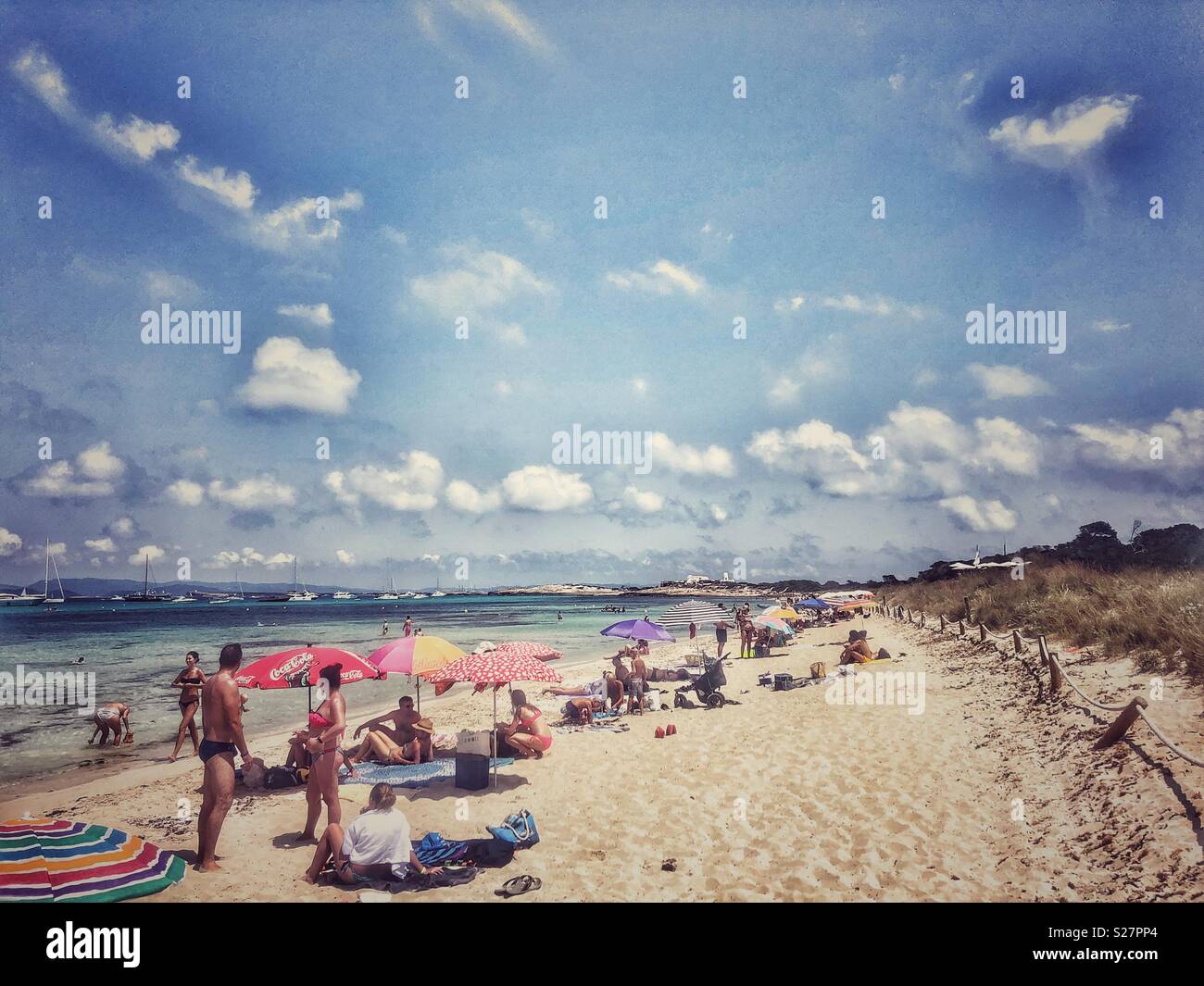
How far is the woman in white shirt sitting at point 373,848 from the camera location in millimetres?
5543

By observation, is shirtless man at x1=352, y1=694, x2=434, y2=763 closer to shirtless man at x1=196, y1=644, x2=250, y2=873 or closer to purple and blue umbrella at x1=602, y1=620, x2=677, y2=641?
shirtless man at x1=196, y1=644, x2=250, y2=873

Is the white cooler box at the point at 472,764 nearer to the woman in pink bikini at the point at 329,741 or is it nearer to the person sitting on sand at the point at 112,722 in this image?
the woman in pink bikini at the point at 329,741

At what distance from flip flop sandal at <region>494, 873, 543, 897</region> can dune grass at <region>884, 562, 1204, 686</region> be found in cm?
927

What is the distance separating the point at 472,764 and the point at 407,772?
1.46 meters

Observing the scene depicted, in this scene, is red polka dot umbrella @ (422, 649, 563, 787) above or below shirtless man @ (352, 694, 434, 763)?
above

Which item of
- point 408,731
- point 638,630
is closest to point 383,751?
point 408,731

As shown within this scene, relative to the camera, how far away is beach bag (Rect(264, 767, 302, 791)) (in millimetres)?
8398

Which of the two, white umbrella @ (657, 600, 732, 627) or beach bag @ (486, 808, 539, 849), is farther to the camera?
white umbrella @ (657, 600, 732, 627)

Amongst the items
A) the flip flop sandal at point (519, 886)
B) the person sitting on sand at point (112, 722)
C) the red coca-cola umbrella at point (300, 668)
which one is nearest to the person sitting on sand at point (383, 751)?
the red coca-cola umbrella at point (300, 668)

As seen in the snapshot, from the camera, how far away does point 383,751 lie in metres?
9.48

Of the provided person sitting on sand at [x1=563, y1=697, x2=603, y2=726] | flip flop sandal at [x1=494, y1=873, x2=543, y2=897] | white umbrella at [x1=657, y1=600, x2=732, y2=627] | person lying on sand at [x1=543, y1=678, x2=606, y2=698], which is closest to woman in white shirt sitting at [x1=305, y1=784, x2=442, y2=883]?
flip flop sandal at [x1=494, y1=873, x2=543, y2=897]

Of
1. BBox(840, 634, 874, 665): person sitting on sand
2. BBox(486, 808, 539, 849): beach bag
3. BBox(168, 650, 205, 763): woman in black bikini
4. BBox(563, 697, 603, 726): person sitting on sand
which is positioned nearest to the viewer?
BBox(486, 808, 539, 849): beach bag
